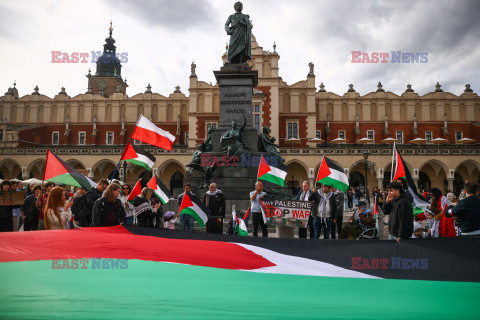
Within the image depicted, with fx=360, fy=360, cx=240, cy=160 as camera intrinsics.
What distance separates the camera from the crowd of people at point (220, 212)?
15.1 ft

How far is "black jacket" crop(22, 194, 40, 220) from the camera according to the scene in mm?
6840

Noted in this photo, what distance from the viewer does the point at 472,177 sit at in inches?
1373

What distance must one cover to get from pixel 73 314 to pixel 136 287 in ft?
2.68

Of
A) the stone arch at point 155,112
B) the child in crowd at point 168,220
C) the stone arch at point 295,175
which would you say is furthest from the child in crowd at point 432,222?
the stone arch at point 155,112

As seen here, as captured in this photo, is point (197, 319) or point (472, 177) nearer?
point (197, 319)

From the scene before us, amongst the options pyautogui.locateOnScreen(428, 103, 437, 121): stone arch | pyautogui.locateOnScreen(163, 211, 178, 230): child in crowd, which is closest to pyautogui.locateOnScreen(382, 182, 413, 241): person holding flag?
pyautogui.locateOnScreen(163, 211, 178, 230): child in crowd

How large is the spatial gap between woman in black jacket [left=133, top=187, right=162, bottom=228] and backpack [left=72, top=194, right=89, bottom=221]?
1043 mm

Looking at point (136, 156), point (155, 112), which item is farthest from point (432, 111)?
point (136, 156)

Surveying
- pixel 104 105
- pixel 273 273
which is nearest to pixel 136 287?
pixel 273 273

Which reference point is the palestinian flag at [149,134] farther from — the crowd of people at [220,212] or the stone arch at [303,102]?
the stone arch at [303,102]

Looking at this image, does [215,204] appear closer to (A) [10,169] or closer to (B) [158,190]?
(B) [158,190]

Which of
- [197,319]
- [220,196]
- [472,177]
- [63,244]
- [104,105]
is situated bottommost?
[197,319]

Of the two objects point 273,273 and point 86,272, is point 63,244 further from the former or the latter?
point 273,273

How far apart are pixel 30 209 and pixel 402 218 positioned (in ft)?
21.2
